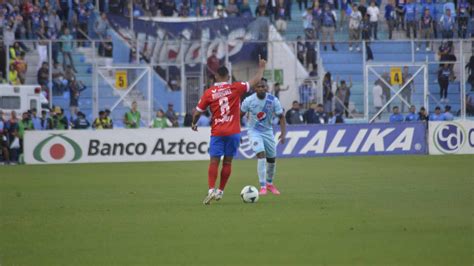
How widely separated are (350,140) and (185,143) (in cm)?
580

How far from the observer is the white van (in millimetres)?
36906

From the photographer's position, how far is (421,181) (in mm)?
21516

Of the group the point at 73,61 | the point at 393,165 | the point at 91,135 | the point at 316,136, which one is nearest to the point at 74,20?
the point at 73,61

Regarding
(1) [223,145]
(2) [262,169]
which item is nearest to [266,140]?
(2) [262,169]

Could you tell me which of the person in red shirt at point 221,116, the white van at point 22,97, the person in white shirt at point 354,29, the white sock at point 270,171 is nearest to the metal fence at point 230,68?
the white van at point 22,97

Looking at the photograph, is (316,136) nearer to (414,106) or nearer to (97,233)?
(414,106)

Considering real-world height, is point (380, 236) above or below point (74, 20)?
below

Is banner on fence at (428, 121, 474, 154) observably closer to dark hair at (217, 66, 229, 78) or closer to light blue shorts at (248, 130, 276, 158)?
light blue shorts at (248, 130, 276, 158)

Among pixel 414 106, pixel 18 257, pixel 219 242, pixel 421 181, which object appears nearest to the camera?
pixel 18 257

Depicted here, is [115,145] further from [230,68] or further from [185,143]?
[230,68]

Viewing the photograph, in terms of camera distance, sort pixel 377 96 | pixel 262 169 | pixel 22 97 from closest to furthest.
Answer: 1. pixel 262 169
2. pixel 22 97
3. pixel 377 96

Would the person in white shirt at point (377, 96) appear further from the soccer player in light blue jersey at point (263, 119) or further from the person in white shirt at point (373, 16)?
the soccer player in light blue jersey at point (263, 119)

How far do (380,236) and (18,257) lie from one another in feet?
13.7

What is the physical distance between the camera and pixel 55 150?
3347cm
